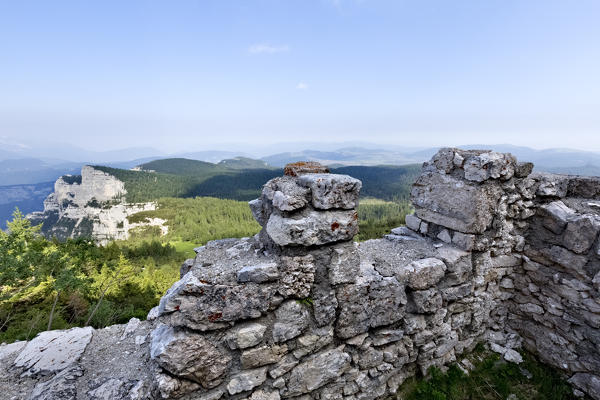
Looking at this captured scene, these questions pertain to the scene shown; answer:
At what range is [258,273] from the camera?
3.02 meters

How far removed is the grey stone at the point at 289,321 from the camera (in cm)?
314

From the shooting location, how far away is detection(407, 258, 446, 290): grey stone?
13.2 feet

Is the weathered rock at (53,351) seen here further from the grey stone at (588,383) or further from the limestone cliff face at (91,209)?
the limestone cliff face at (91,209)

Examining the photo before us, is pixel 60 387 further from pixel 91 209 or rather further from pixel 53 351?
pixel 91 209

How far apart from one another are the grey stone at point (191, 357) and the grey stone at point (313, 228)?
4.51ft

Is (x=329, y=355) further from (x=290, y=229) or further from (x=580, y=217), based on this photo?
(x=580, y=217)

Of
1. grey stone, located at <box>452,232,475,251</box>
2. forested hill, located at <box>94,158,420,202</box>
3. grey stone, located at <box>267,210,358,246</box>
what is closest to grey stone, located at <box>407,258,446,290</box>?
grey stone, located at <box>452,232,475,251</box>

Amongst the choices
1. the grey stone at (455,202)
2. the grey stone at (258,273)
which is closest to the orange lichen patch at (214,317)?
the grey stone at (258,273)

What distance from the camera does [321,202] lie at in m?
3.20

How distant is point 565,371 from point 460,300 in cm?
216

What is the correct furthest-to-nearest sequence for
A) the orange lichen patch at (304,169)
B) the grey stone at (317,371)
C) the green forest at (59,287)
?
the green forest at (59,287) < the orange lichen patch at (304,169) < the grey stone at (317,371)

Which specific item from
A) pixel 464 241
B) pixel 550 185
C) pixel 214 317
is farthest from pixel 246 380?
pixel 550 185

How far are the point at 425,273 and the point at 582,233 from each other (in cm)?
276

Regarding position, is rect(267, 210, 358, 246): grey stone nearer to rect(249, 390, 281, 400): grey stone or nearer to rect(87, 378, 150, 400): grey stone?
rect(249, 390, 281, 400): grey stone
